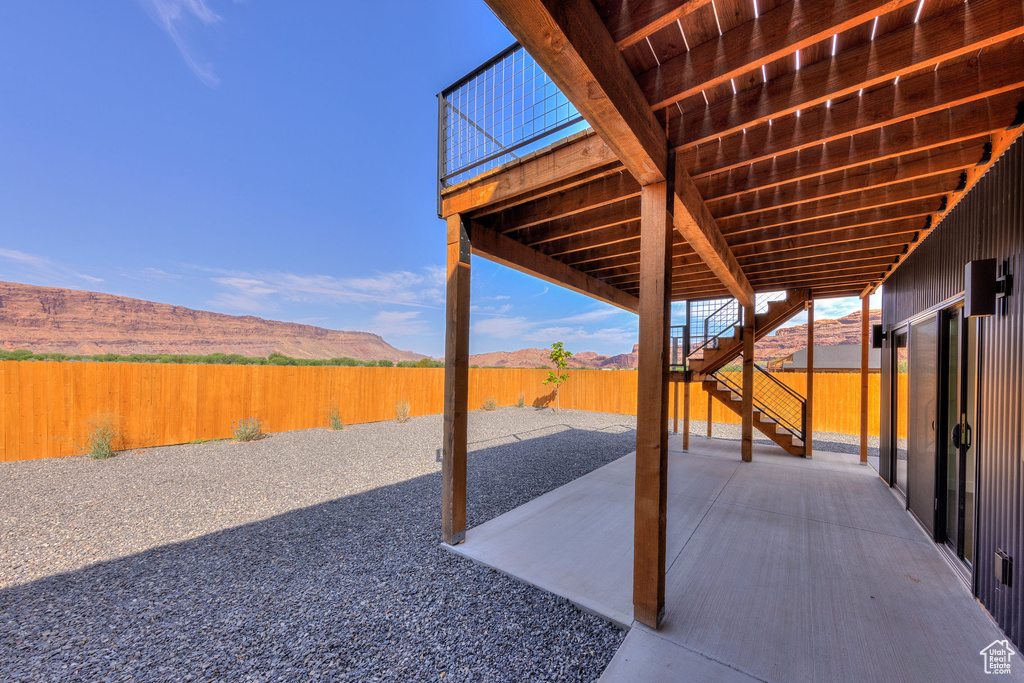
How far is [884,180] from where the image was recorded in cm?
249

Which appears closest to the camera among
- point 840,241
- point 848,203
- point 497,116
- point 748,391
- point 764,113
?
point 764,113

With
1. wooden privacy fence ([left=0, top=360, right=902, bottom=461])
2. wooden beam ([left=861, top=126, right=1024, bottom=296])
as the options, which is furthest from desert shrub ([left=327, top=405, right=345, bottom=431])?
wooden beam ([left=861, top=126, right=1024, bottom=296])

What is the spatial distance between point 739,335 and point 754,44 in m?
5.89

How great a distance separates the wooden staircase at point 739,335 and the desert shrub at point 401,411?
7402 millimetres

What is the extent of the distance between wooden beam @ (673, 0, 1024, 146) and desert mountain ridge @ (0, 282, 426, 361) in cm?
4932

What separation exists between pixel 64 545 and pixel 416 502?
2765 mm

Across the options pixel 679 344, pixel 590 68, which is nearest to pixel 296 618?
pixel 590 68

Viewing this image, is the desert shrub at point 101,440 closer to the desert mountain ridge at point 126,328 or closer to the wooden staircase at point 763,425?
the wooden staircase at point 763,425

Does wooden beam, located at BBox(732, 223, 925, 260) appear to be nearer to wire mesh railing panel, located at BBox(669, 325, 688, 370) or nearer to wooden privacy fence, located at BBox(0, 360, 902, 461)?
wire mesh railing panel, located at BBox(669, 325, 688, 370)

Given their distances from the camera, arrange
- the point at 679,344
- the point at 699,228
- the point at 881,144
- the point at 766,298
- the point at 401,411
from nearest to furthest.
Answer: the point at 881,144 → the point at 699,228 → the point at 766,298 → the point at 679,344 → the point at 401,411

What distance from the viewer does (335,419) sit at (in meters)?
8.88

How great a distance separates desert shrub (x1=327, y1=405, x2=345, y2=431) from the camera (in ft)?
29.1

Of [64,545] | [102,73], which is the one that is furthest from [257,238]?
[64,545]

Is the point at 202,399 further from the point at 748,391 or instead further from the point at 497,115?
the point at 748,391
